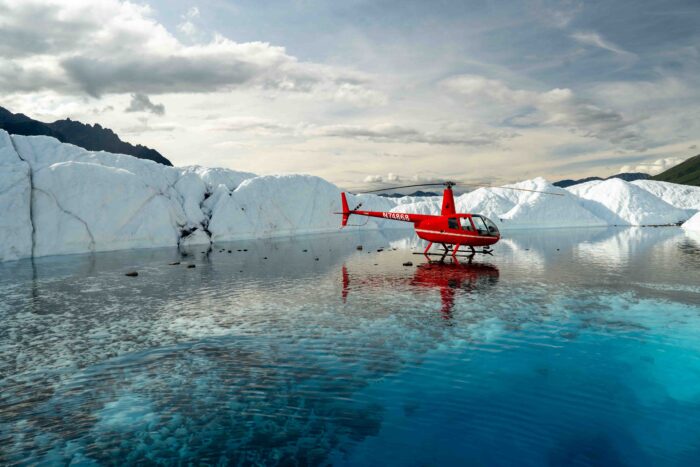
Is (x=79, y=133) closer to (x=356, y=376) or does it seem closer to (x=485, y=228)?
(x=485, y=228)

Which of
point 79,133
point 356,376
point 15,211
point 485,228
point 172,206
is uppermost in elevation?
point 79,133

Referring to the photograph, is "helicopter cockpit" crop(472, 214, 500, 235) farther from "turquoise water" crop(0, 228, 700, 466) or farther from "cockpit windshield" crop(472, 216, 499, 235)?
"turquoise water" crop(0, 228, 700, 466)

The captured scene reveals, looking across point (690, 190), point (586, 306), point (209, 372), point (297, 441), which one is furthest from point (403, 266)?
point (690, 190)

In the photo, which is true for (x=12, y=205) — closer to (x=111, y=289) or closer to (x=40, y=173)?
(x=40, y=173)


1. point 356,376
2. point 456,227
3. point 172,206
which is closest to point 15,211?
point 172,206

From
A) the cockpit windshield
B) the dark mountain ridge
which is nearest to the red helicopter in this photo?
the cockpit windshield

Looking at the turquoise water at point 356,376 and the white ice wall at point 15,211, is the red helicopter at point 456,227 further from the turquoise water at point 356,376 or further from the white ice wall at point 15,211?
the white ice wall at point 15,211
